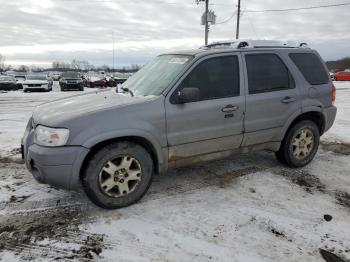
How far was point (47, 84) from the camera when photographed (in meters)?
25.2

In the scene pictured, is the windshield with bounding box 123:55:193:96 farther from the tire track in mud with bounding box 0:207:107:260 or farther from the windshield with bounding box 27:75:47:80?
the windshield with bounding box 27:75:47:80

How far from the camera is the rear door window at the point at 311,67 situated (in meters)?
5.19

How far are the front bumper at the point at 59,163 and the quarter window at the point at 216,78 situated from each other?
149cm

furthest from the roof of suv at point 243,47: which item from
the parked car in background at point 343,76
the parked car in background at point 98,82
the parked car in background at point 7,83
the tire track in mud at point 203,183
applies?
the parked car in background at point 343,76

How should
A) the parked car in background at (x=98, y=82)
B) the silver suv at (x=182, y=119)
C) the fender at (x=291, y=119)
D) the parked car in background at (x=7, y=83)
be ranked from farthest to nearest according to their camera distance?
the parked car in background at (x=98, y=82) < the parked car in background at (x=7, y=83) < the fender at (x=291, y=119) < the silver suv at (x=182, y=119)

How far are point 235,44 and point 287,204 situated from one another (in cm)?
234

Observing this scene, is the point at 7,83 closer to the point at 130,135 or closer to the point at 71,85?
the point at 71,85

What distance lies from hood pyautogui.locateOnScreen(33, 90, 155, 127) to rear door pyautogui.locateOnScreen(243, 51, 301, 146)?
4.88 feet

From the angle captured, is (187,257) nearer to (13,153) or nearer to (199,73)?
(199,73)

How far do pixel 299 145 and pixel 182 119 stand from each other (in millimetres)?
2234

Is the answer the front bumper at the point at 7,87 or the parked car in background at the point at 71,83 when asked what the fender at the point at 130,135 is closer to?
the parked car in background at the point at 71,83

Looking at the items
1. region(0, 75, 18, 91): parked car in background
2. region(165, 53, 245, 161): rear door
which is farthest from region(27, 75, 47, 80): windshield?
region(165, 53, 245, 161): rear door

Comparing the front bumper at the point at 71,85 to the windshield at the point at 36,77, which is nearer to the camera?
the windshield at the point at 36,77

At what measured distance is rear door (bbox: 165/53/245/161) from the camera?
4.13 metres
